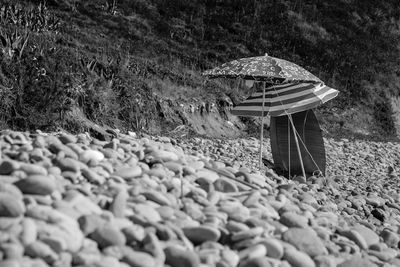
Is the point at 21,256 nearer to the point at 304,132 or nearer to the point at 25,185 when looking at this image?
the point at 25,185

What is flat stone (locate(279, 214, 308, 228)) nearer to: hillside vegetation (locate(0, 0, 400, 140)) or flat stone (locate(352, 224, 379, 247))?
flat stone (locate(352, 224, 379, 247))

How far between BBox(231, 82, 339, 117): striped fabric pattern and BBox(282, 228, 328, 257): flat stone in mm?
5203

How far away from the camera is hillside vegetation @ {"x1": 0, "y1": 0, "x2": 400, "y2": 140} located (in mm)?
10508

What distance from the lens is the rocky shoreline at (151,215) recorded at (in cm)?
289

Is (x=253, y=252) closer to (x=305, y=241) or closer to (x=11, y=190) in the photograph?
(x=305, y=241)

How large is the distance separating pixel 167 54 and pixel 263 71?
1137 centimetres

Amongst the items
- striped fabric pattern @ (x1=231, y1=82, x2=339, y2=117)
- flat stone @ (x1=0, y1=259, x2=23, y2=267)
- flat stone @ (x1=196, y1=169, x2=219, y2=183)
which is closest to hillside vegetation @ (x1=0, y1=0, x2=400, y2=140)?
striped fabric pattern @ (x1=231, y1=82, x2=339, y2=117)

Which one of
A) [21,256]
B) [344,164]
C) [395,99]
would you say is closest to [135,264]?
[21,256]

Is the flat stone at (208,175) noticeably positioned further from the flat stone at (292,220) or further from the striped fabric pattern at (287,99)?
the striped fabric pattern at (287,99)

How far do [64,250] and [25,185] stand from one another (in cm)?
72

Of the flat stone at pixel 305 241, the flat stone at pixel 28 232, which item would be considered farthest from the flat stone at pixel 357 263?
the flat stone at pixel 28 232

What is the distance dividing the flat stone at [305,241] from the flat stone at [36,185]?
1.54 m

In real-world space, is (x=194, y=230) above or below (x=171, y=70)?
above

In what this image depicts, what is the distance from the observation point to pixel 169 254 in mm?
3037
